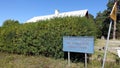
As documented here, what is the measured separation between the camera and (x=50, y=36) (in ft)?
46.3

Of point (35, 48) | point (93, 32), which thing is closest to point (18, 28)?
point (35, 48)

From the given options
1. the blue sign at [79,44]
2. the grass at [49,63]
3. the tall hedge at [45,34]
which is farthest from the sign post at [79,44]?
the tall hedge at [45,34]

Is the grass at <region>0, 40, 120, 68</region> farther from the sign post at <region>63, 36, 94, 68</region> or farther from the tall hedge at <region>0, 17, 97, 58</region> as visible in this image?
the sign post at <region>63, 36, 94, 68</region>

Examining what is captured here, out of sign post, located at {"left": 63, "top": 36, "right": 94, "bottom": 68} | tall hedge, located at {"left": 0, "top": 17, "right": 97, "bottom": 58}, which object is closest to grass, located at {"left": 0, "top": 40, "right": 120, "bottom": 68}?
tall hedge, located at {"left": 0, "top": 17, "right": 97, "bottom": 58}

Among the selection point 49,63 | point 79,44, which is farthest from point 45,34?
point 79,44

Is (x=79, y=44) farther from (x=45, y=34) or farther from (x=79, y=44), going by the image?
(x=45, y=34)

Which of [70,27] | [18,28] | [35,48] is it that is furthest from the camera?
[18,28]

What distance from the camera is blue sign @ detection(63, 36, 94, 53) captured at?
36.6 feet

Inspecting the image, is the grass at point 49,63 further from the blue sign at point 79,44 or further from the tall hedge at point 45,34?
the blue sign at point 79,44

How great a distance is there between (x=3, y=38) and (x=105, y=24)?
151 ft

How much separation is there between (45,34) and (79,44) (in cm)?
330

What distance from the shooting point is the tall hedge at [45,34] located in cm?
1342

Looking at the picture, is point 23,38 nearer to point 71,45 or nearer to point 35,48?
point 35,48

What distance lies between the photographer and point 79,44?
38.3 feet
